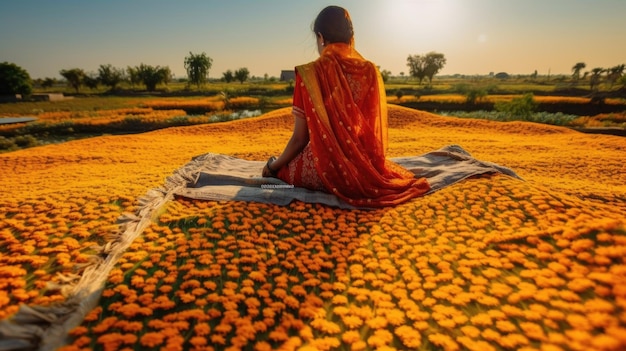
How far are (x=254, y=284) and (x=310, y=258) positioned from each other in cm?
51

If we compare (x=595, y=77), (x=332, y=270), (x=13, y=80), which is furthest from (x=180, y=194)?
(x=595, y=77)

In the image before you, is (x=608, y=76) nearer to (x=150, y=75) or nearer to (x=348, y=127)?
(x=348, y=127)

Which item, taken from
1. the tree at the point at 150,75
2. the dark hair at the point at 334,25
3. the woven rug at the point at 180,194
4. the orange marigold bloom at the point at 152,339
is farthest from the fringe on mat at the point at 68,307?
the tree at the point at 150,75

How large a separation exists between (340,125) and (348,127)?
0.32 ft

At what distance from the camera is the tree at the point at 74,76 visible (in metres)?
41.0

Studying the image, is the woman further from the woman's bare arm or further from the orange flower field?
the orange flower field

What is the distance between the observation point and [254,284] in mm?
1979

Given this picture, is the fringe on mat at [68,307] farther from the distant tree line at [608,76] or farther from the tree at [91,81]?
the tree at [91,81]

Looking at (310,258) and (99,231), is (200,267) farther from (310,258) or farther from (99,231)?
(99,231)

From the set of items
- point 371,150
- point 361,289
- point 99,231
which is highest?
point 371,150

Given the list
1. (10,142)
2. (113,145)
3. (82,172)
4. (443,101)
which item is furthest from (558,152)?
(443,101)

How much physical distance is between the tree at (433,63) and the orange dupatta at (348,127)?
2380 inches

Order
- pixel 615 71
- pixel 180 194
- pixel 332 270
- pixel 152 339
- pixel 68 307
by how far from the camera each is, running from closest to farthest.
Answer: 1. pixel 152 339
2. pixel 68 307
3. pixel 332 270
4. pixel 180 194
5. pixel 615 71

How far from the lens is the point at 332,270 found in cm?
221
